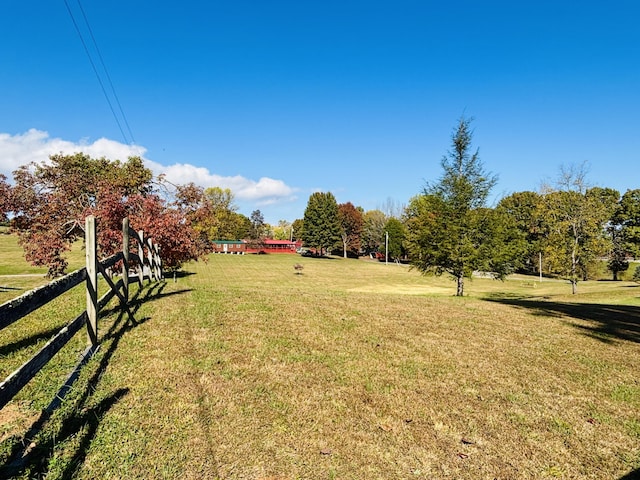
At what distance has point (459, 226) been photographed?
74.6 ft

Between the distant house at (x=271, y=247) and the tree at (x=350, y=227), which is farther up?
the tree at (x=350, y=227)

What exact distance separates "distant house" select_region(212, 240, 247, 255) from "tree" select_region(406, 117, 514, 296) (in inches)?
3087

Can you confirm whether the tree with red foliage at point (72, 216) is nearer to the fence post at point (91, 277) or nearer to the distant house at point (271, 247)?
the fence post at point (91, 277)

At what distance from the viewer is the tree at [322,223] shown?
88.8 meters

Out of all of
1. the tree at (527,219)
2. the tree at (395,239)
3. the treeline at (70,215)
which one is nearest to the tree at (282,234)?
the tree at (395,239)

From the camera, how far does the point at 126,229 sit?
8.88 meters

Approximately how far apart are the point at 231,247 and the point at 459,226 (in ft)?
269

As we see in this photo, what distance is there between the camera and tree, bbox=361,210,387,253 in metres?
93.8

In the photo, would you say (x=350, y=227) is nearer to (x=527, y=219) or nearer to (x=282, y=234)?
(x=527, y=219)

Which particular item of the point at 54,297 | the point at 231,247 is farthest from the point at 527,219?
the point at 54,297

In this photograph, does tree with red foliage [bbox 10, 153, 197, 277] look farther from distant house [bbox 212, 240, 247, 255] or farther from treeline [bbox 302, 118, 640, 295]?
distant house [bbox 212, 240, 247, 255]

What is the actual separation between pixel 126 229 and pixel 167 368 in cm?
480

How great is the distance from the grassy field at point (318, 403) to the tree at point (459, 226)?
47.7 ft

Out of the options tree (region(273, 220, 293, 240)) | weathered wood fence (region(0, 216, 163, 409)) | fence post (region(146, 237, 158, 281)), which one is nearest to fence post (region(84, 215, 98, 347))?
weathered wood fence (region(0, 216, 163, 409))
